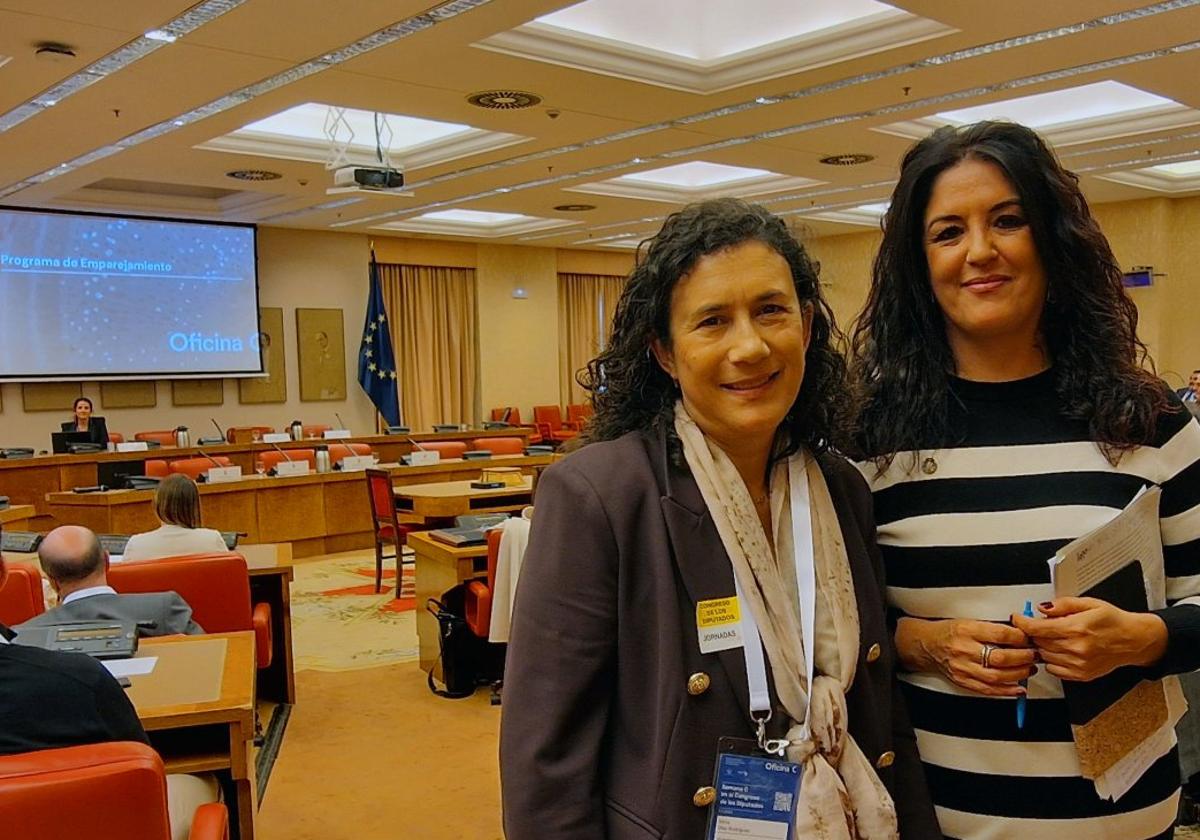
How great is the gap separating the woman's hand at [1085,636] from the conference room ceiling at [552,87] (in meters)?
2.62

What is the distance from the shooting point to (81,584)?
3.14 metres

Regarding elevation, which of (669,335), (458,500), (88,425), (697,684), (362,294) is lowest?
(458,500)

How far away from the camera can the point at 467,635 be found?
5.31m

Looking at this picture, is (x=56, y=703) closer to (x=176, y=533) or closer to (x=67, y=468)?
(x=176, y=533)

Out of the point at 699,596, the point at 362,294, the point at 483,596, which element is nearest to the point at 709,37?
the point at 483,596

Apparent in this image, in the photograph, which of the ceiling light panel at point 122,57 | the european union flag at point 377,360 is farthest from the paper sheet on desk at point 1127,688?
the european union flag at point 377,360

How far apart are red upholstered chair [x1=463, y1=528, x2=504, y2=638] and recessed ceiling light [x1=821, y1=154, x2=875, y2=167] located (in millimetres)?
5969

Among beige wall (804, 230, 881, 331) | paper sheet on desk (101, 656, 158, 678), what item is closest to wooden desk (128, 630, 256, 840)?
paper sheet on desk (101, 656, 158, 678)

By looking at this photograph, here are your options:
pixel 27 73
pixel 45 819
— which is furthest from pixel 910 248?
pixel 27 73

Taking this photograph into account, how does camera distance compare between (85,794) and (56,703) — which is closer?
(85,794)

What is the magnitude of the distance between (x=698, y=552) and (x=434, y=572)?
14.9 feet

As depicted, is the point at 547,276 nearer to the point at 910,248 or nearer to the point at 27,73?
the point at 27,73

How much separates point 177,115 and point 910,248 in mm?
6937

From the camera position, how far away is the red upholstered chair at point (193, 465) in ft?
28.2
